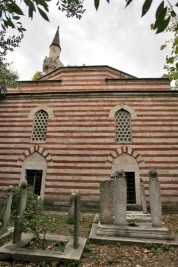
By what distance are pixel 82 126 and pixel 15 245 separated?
8.49 meters

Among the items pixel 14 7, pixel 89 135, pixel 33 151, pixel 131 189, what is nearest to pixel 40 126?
pixel 33 151

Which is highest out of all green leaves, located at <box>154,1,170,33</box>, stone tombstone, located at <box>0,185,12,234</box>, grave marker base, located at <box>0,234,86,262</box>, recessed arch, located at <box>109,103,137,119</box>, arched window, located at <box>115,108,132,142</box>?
recessed arch, located at <box>109,103,137,119</box>

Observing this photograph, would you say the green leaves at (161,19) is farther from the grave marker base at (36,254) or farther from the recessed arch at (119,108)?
the recessed arch at (119,108)

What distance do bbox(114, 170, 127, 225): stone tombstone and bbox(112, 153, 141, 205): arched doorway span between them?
4.72m

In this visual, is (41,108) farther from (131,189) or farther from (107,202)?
(107,202)

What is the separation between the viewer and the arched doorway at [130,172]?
36.7ft

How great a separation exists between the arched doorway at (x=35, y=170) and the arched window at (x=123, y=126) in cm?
475

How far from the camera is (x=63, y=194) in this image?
11.4m

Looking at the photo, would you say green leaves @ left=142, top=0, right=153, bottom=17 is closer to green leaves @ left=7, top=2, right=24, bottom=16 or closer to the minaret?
green leaves @ left=7, top=2, right=24, bottom=16

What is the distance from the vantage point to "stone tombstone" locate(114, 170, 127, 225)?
6.42 m

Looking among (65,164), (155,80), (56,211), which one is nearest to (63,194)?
(56,211)

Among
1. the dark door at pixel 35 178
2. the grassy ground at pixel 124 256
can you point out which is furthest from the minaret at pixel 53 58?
the grassy ground at pixel 124 256

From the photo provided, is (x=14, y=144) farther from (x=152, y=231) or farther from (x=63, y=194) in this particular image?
(x=152, y=231)

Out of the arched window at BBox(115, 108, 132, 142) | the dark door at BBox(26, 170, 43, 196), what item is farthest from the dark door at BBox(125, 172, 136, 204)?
the dark door at BBox(26, 170, 43, 196)
